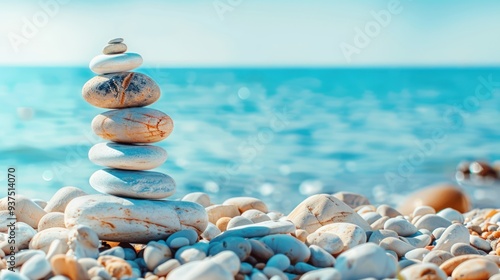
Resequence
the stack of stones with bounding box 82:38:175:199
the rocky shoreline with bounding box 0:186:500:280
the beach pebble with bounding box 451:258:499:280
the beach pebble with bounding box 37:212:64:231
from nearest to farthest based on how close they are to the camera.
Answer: the rocky shoreline with bounding box 0:186:500:280 → the beach pebble with bounding box 451:258:499:280 → the stack of stones with bounding box 82:38:175:199 → the beach pebble with bounding box 37:212:64:231

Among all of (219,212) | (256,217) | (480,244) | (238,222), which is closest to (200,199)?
(219,212)

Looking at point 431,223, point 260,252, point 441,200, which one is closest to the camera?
point 260,252

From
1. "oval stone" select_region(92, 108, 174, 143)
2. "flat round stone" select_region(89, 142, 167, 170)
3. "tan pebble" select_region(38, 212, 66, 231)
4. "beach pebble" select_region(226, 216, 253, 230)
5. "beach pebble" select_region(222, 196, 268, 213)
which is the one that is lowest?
"beach pebble" select_region(226, 216, 253, 230)

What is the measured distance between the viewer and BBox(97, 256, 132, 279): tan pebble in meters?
3.04

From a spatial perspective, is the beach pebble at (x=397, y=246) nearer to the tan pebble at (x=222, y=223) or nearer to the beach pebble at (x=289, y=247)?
the beach pebble at (x=289, y=247)

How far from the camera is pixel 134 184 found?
3.90 m

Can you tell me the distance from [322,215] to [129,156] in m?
1.44

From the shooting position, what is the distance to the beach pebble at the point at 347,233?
12.5 feet

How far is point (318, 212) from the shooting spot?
4.42 meters

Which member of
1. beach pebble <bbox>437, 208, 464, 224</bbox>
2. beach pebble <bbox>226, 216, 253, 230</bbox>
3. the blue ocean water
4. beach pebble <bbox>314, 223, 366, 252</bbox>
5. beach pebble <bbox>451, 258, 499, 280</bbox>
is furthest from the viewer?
the blue ocean water

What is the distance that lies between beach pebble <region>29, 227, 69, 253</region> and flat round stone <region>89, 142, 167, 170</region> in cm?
52

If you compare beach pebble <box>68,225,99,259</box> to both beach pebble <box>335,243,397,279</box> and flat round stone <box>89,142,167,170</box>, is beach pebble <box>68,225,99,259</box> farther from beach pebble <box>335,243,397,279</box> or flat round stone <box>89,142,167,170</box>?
beach pebble <box>335,243,397,279</box>

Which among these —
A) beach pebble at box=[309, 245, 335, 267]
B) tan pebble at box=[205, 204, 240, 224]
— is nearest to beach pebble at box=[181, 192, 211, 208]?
tan pebble at box=[205, 204, 240, 224]

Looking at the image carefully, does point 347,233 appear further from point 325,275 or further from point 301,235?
point 325,275
